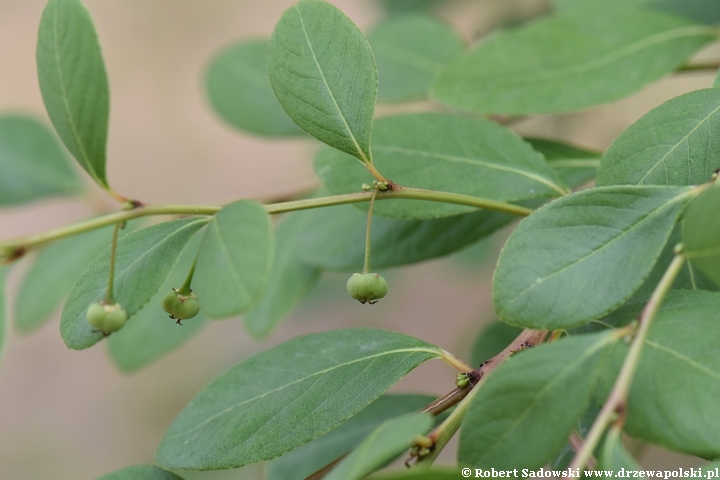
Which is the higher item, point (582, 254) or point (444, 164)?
point (444, 164)

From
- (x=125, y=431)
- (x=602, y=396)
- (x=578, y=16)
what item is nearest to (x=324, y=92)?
(x=602, y=396)

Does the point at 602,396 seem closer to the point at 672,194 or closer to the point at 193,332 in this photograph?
the point at 672,194

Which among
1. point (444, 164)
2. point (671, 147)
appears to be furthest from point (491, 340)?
point (671, 147)

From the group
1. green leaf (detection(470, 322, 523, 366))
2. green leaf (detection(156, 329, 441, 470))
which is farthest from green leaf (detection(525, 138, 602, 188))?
green leaf (detection(156, 329, 441, 470))

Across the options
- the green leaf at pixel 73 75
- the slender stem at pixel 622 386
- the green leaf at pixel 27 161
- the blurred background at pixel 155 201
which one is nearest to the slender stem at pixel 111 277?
the green leaf at pixel 73 75

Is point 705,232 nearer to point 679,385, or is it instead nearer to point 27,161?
point 679,385
